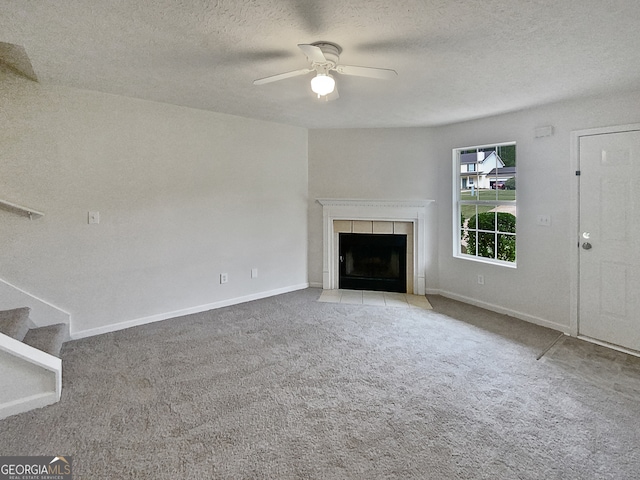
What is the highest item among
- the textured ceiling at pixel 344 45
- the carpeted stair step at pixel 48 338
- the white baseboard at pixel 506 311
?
the textured ceiling at pixel 344 45

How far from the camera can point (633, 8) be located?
1759 millimetres

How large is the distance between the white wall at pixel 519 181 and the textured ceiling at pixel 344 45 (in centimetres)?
35

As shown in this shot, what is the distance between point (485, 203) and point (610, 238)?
52.9 inches

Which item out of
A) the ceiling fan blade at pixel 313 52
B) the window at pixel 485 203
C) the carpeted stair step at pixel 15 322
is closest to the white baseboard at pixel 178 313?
the carpeted stair step at pixel 15 322

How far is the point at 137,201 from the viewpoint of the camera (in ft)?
11.7

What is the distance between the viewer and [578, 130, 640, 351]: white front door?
3025 mm

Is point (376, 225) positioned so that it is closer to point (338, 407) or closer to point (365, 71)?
point (365, 71)

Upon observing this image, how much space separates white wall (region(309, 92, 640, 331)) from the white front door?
0.14 metres

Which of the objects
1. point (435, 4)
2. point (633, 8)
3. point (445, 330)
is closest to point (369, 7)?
point (435, 4)

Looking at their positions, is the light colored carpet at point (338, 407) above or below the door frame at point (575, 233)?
below

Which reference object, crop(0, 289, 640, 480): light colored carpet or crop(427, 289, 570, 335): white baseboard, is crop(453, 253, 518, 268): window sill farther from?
crop(0, 289, 640, 480): light colored carpet

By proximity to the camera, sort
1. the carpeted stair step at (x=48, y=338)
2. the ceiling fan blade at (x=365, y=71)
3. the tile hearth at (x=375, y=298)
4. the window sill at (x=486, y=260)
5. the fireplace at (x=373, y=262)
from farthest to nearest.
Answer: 1. the fireplace at (x=373, y=262)
2. the tile hearth at (x=375, y=298)
3. the window sill at (x=486, y=260)
4. the carpeted stair step at (x=48, y=338)
5. the ceiling fan blade at (x=365, y=71)

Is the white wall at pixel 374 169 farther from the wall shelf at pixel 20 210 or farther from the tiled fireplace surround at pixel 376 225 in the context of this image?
the wall shelf at pixel 20 210

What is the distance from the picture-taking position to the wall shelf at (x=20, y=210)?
286 cm
